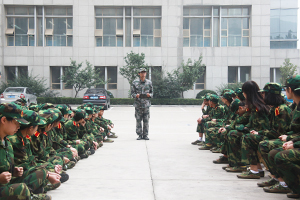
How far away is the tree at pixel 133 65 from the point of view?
3541cm

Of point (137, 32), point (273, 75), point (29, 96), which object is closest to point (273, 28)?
point (273, 75)

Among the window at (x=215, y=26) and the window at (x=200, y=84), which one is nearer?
the window at (x=215, y=26)

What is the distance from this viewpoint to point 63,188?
5.37m

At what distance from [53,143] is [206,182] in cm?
281

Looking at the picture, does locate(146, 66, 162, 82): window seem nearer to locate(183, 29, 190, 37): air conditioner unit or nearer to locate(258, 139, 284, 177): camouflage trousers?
locate(183, 29, 190, 37): air conditioner unit

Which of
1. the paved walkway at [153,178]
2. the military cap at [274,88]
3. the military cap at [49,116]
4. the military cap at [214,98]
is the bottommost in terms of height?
the paved walkway at [153,178]

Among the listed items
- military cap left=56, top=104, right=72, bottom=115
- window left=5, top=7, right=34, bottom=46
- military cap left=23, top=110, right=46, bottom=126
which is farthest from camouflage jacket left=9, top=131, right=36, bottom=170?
window left=5, top=7, right=34, bottom=46

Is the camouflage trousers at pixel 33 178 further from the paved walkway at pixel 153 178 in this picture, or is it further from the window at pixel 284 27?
the window at pixel 284 27

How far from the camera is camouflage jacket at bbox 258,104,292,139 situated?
16.9 ft

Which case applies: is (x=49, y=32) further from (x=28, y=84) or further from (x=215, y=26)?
(x=215, y=26)

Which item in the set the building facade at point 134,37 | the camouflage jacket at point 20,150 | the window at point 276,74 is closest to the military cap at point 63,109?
the camouflage jacket at point 20,150

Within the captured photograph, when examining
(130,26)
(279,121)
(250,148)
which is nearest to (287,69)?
(130,26)

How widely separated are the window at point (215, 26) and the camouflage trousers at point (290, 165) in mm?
36087

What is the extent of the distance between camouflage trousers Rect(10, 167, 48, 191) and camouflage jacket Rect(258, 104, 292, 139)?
328cm
